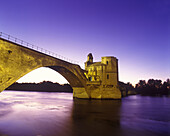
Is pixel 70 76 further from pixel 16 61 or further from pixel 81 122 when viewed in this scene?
pixel 81 122

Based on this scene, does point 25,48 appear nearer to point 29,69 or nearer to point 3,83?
point 29,69

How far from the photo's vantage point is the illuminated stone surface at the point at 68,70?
18125 millimetres

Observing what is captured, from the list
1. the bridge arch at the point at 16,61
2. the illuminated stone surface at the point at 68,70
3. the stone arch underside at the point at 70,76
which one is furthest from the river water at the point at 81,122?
the stone arch underside at the point at 70,76

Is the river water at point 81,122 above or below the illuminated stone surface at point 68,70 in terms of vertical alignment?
below

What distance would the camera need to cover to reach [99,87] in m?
44.1

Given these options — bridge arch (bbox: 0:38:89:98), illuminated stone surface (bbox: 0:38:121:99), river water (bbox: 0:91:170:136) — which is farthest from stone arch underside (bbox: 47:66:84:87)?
river water (bbox: 0:91:170:136)

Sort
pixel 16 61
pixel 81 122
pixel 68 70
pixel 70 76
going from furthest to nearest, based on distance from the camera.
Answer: pixel 70 76
pixel 68 70
pixel 16 61
pixel 81 122

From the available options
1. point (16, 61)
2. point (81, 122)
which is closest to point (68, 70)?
point (16, 61)

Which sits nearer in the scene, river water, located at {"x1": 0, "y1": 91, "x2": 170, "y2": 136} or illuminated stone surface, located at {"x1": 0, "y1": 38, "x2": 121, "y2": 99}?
river water, located at {"x1": 0, "y1": 91, "x2": 170, "y2": 136}

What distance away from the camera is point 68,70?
117 feet

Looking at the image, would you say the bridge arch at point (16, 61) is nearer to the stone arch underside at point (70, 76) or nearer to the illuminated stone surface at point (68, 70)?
the illuminated stone surface at point (68, 70)

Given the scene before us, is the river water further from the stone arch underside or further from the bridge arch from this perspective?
the stone arch underside

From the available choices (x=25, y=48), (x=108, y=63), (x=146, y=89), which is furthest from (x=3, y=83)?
(x=146, y=89)

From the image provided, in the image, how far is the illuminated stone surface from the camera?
1812 centimetres
